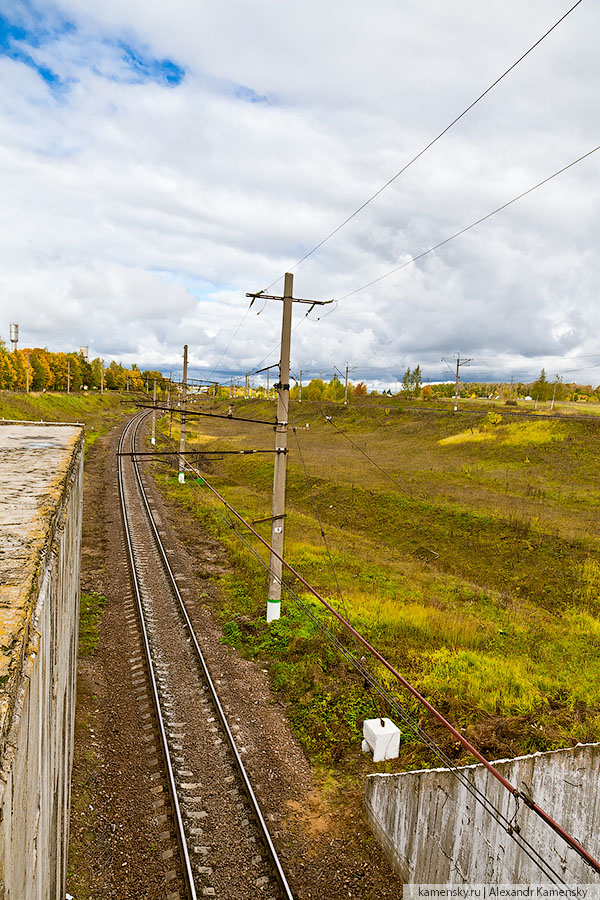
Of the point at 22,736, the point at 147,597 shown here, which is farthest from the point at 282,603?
the point at 22,736

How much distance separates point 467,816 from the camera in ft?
24.2

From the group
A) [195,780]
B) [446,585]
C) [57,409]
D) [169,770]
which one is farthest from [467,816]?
[57,409]

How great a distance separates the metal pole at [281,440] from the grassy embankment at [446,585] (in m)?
0.90

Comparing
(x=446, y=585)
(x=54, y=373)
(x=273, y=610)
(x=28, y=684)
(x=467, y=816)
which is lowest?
(x=446, y=585)

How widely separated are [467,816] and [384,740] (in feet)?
6.14

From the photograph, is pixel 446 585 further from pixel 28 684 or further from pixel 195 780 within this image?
pixel 28 684

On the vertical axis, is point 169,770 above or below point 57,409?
below

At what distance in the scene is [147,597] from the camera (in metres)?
15.4

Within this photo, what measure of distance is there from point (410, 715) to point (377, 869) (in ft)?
9.31

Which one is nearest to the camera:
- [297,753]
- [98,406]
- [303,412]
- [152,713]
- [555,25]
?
[555,25]

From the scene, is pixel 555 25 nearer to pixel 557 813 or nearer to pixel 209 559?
pixel 557 813

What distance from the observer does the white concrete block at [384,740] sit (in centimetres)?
897

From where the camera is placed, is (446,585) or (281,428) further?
(446,585)

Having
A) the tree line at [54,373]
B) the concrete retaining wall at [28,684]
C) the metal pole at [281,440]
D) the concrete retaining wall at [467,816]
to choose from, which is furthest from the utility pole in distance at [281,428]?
the tree line at [54,373]
